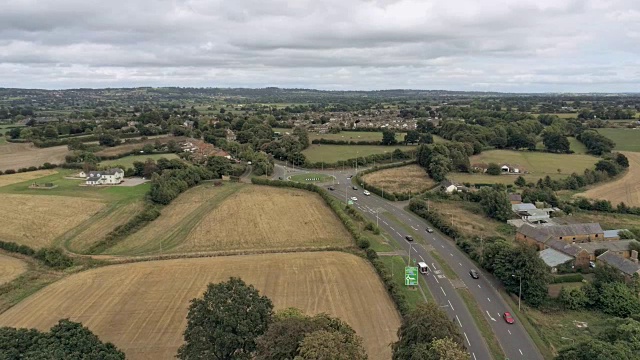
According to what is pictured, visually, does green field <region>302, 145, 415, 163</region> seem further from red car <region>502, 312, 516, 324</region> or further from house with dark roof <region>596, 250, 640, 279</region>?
red car <region>502, 312, 516, 324</region>

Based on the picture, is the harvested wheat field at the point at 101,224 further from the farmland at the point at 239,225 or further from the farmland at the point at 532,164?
the farmland at the point at 532,164

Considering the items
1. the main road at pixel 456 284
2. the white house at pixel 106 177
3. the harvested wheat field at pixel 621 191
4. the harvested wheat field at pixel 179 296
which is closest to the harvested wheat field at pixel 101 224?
the harvested wheat field at pixel 179 296

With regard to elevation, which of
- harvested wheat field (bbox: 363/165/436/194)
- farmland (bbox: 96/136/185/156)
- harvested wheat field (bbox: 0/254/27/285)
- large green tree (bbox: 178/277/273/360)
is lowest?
harvested wheat field (bbox: 0/254/27/285)

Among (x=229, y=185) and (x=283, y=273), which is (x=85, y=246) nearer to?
(x=283, y=273)

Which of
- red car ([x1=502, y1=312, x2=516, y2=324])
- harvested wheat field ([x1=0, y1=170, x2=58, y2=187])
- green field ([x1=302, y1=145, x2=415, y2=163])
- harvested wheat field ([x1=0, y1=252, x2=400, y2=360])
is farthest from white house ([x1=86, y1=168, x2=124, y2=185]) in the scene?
red car ([x1=502, y1=312, x2=516, y2=324])

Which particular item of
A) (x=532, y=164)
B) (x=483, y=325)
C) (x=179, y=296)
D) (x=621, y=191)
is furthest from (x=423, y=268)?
(x=532, y=164)

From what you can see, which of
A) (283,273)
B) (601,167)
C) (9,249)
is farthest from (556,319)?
(601,167)
